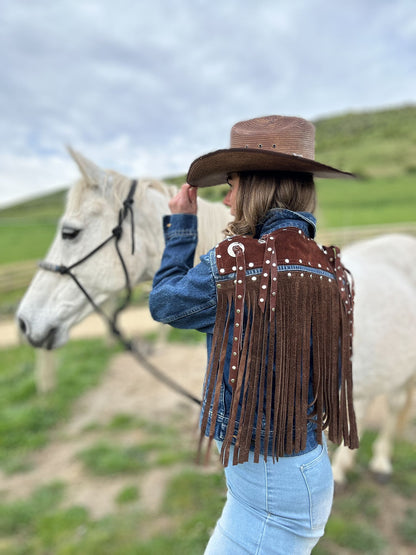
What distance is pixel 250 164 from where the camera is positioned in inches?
45.0

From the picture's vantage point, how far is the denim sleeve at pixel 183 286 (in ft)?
3.53

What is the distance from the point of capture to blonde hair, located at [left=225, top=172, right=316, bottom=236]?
117cm

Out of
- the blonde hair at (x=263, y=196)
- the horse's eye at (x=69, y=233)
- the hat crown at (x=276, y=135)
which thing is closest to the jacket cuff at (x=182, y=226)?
the blonde hair at (x=263, y=196)

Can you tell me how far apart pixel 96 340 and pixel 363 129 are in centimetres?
5426

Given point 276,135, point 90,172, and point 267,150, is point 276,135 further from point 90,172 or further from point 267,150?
point 90,172

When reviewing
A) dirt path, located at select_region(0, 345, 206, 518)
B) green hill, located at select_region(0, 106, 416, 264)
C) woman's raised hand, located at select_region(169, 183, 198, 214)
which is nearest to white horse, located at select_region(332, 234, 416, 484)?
woman's raised hand, located at select_region(169, 183, 198, 214)

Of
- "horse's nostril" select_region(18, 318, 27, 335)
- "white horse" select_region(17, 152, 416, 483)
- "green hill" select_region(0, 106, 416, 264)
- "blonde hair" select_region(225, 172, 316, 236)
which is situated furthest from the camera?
"green hill" select_region(0, 106, 416, 264)

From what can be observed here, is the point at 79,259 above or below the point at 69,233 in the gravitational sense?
below

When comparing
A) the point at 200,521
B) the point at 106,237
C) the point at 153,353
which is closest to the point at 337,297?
the point at 106,237

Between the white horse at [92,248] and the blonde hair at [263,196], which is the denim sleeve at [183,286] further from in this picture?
the white horse at [92,248]

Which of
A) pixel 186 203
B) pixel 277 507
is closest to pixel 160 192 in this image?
pixel 186 203

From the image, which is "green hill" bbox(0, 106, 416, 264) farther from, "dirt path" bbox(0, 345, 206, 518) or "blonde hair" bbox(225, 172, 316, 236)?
"blonde hair" bbox(225, 172, 316, 236)

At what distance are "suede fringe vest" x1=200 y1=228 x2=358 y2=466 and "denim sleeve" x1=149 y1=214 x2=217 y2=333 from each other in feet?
0.16

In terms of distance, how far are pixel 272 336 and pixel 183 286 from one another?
0.30m
